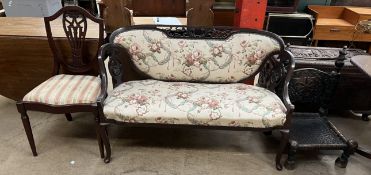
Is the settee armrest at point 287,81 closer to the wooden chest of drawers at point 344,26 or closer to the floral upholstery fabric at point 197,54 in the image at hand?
the floral upholstery fabric at point 197,54

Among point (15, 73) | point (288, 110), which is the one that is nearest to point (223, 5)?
point (288, 110)

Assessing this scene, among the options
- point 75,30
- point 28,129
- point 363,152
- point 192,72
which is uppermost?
point 75,30

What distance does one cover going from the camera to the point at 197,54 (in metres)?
2.00

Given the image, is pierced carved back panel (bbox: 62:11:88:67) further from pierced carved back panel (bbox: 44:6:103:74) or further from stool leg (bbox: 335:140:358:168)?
stool leg (bbox: 335:140:358:168)

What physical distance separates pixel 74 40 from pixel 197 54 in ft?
3.10

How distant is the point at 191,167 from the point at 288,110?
2.48ft

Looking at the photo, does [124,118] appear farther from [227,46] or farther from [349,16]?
[349,16]

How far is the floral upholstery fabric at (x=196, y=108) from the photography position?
1652mm

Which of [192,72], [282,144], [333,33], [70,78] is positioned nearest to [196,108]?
[192,72]

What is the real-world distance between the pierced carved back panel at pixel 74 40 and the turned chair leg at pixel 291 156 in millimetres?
1565

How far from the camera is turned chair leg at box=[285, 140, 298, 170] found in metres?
1.78

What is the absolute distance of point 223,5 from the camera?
350 centimetres

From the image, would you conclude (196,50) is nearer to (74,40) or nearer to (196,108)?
(196,108)

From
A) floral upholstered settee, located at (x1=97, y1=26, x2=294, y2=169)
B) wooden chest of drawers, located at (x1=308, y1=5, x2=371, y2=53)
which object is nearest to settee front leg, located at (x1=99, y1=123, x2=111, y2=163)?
floral upholstered settee, located at (x1=97, y1=26, x2=294, y2=169)
